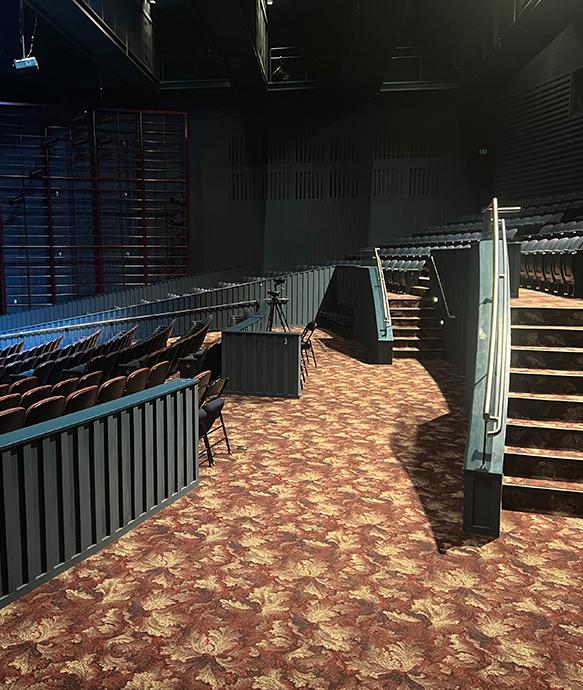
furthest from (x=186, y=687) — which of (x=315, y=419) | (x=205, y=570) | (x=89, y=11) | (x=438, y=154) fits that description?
(x=438, y=154)

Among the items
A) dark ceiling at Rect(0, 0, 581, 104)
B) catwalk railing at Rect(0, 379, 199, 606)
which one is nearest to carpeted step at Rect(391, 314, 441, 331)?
dark ceiling at Rect(0, 0, 581, 104)

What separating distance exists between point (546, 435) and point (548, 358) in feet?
2.77

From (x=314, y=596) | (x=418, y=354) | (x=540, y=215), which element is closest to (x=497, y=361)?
(x=314, y=596)

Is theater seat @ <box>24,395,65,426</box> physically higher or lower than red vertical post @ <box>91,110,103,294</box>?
lower

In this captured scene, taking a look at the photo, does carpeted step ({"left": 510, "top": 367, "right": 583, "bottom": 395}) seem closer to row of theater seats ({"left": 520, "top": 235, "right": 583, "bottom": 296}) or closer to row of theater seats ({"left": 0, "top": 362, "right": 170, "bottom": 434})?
row of theater seats ({"left": 520, "top": 235, "right": 583, "bottom": 296})

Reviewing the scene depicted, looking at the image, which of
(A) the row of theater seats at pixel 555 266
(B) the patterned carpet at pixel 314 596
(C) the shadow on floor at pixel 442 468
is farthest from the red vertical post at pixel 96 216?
(B) the patterned carpet at pixel 314 596

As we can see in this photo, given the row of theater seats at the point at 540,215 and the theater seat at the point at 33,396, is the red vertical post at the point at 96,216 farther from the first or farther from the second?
the theater seat at the point at 33,396

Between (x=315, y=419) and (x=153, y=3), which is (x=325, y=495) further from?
(x=153, y=3)

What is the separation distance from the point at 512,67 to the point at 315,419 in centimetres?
1121

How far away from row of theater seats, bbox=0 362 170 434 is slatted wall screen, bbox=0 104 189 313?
10815mm

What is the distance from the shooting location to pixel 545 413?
13.8ft

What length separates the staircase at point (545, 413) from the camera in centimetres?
368

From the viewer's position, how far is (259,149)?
16.3 m

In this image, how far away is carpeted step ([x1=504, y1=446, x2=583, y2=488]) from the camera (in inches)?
148
